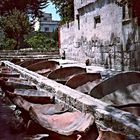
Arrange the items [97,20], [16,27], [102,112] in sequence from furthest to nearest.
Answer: [16,27] → [97,20] → [102,112]

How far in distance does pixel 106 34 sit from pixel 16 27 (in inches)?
650

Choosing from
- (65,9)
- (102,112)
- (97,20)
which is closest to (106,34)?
(97,20)

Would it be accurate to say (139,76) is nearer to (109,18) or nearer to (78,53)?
(109,18)

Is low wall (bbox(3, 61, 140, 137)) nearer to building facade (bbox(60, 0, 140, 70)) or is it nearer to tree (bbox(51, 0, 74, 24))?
building facade (bbox(60, 0, 140, 70))

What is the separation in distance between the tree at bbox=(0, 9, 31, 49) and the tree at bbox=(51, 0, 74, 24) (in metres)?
3.94

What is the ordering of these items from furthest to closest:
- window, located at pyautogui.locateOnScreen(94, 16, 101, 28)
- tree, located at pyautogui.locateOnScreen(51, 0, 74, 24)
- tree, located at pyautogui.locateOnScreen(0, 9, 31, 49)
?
tree, located at pyautogui.locateOnScreen(0, 9, 31, 49) < tree, located at pyautogui.locateOnScreen(51, 0, 74, 24) < window, located at pyautogui.locateOnScreen(94, 16, 101, 28)

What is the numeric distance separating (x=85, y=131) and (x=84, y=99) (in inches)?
46.0

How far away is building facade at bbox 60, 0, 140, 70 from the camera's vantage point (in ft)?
30.6

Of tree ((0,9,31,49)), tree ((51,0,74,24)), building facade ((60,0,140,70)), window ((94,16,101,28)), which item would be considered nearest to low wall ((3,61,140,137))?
building facade ((60,0,140,70))

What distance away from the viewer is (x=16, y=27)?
27297 millimetres

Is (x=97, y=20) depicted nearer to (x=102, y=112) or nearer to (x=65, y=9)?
(x=102, y=112)

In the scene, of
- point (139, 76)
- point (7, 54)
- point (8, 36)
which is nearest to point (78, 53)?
point (7, 54)

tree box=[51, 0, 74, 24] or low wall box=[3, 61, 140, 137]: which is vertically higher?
tree box=[51, 0, 74, 24]

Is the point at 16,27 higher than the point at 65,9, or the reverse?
the point at 65,9
